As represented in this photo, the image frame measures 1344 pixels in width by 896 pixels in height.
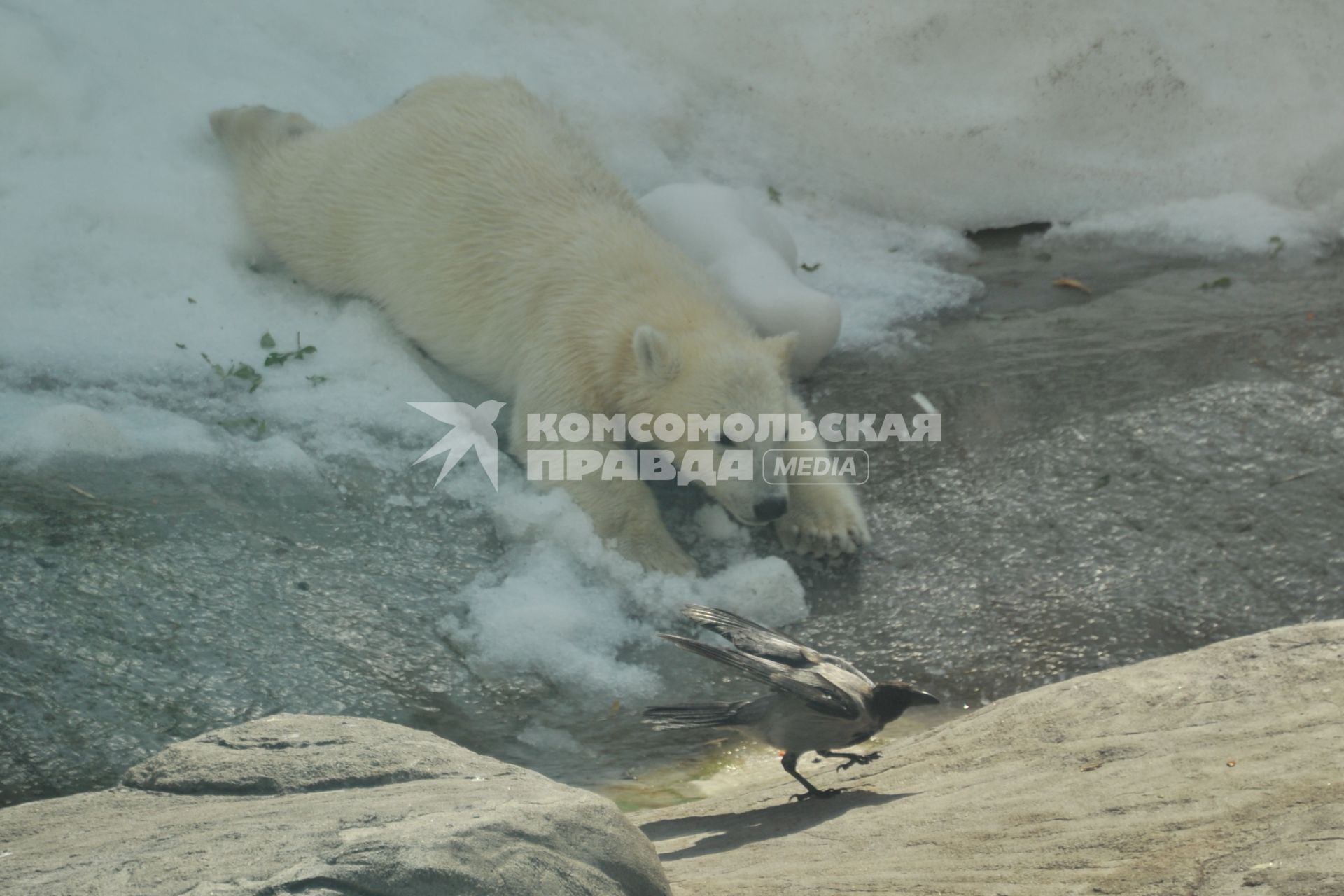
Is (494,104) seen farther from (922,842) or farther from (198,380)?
(922,842)

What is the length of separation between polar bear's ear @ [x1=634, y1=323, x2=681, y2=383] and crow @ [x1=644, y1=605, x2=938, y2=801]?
1.89 meters

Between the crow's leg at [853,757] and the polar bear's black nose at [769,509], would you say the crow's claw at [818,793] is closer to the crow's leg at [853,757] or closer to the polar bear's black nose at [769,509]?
the crow's leg at [853,757]

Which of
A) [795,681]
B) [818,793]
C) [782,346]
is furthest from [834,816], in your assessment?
[782,346]

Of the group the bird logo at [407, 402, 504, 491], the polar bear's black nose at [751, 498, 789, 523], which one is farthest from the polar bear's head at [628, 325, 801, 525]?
the bird logo at [407, 402, 504, 491]

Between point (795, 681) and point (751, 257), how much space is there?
356cm

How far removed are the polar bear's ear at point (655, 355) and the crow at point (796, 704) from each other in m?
1.89

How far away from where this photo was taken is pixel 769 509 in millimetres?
4660

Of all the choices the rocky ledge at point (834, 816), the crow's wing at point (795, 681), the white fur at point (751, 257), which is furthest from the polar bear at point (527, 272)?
the rocky ledge at point (834, 816)

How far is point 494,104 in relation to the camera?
20.0ft

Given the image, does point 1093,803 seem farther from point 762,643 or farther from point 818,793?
point 762,643

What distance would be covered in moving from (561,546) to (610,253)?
1.52 m

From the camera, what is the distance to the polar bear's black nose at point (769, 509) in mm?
4656

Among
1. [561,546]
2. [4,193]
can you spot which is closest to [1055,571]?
[561,546]

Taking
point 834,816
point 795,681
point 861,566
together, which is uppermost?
point 861,566
